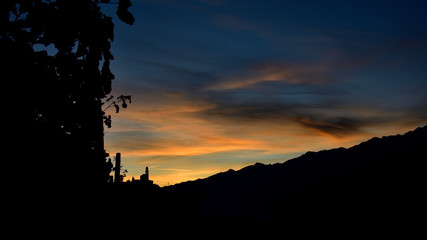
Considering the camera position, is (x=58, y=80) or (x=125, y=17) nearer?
(x=125, y=17)

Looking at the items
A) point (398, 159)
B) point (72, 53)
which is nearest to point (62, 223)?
point (72, 53)

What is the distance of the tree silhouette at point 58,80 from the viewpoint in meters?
3.46

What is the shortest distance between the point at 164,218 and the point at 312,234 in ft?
14.6

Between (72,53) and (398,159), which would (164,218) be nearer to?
(72,53)

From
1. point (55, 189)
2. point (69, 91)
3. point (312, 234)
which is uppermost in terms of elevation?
point (69, 91)

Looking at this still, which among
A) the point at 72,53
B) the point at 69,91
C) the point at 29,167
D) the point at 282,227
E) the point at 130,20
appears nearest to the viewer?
the point at 130,20

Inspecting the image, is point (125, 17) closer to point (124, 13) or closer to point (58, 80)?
point (124, 13)

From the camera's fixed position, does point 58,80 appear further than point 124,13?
Yes

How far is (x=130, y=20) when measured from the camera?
3.42 meters

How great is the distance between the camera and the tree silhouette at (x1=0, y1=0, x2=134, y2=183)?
346 cm

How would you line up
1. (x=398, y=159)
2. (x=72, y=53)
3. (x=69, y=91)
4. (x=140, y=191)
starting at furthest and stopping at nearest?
(x=398, y=159) < (x=140, y=191) < (x=69, y=91) < (x=72, y=53)

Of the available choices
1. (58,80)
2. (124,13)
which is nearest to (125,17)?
(124,13)

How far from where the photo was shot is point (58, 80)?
4359mm

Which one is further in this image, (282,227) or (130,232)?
(282,227)
